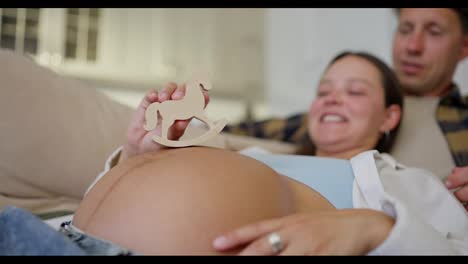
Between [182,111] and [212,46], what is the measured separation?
8.67ft

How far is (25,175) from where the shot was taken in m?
0.94

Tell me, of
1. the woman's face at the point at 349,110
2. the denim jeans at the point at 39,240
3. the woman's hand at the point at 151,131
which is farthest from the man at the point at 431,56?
the denim jeans at the point at 39,240

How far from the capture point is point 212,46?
3324 millimetres

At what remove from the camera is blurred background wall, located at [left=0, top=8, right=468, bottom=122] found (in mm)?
2861

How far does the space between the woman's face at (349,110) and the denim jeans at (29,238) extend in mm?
793

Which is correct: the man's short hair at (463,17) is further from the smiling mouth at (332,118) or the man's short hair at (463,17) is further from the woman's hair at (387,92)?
the smiling mouth at (332,118)

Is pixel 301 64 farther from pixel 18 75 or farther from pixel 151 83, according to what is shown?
pixel 18 75

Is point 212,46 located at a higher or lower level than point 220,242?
lower

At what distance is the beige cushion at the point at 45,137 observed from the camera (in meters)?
0.92

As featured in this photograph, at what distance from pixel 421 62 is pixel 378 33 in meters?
1.38

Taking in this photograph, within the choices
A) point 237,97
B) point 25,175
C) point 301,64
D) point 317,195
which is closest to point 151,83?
point 237,97

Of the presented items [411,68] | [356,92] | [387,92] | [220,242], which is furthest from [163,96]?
[411,68]

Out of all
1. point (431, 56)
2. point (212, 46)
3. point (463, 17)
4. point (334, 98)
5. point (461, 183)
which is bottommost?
point (212, 46)

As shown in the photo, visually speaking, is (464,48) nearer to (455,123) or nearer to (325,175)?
(455,123)
